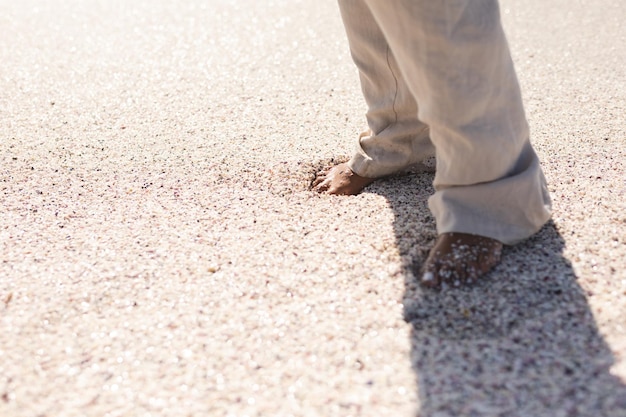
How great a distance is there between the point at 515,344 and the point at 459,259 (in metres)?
0.25

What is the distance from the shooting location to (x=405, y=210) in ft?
6.09

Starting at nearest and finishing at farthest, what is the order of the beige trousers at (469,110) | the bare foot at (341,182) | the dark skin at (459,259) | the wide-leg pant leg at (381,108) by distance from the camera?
the beige trousers at (469,110)
the dark skin at (459,259)
the wide-leg pant leg at (381,108)
the bare foot at (341,182)

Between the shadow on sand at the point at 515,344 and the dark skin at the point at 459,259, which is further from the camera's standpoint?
the dark skin at the point at 459,259

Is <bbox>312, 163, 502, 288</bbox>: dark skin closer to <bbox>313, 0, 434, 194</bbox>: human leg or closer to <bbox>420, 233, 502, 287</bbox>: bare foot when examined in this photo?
<bbox>420, 233, 502, 287</bbox>: bare foot

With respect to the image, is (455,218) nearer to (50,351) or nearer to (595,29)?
(50,351)

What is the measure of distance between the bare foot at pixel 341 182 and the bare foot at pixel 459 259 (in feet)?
1.53

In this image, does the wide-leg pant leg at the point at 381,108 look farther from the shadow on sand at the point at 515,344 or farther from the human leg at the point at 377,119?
the shadow on sand at the point at 515,344

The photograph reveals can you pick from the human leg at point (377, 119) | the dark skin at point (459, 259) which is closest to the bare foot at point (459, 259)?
the dark skin at point (459, 259)

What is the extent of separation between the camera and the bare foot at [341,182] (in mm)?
2006

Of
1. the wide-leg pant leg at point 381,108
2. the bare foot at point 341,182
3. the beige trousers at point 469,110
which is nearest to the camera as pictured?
the beige trousers at point 469,110

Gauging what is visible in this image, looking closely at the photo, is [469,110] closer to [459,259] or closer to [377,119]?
[459,259]

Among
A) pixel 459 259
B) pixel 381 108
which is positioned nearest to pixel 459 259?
pixel 459 259

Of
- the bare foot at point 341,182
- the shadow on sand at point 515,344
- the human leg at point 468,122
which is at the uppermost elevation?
the human leg at point 468,122

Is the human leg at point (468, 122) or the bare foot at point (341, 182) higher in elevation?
the human leg at point (468, 122)
